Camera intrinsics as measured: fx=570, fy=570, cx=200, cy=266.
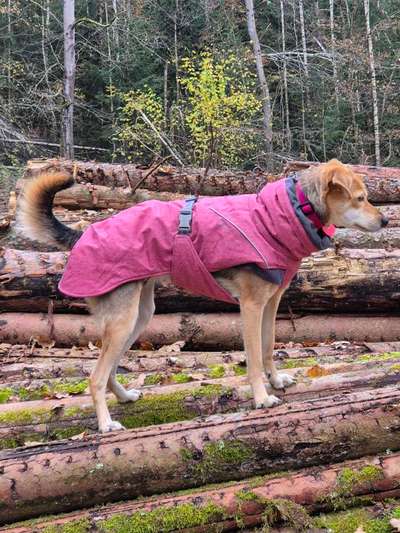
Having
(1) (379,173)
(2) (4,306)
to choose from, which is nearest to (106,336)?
(2) (4,306)

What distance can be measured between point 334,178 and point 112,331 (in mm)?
2041

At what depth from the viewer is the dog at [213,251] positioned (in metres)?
4.24

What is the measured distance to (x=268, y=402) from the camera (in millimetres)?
4227

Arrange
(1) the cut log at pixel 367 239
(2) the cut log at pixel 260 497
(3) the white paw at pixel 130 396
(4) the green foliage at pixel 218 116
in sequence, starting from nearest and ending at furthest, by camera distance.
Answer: (2) the cut log at pixel 260 497, (3) the white paw at pixel 130 396, (1) the cut log at pixel 367 239, (4) the green foliage at pixel 218 116

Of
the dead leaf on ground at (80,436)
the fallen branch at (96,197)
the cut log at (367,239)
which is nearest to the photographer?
the dead leaf on ground at (80,436)

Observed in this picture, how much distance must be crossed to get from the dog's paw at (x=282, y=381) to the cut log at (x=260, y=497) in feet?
3.63

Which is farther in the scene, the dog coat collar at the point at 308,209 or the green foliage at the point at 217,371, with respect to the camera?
the green foliage at the point at 217,371

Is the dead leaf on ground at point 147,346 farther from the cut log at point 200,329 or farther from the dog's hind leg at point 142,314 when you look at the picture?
the dog's hind leg at point 142,314

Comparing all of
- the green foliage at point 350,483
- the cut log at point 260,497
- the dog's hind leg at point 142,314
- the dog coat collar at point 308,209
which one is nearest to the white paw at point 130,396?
the dog's hind leg at point 142,314

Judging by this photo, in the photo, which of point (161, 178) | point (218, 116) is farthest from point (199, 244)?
point (218, 116)

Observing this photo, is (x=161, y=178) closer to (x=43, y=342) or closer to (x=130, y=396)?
(x=43, y=342)

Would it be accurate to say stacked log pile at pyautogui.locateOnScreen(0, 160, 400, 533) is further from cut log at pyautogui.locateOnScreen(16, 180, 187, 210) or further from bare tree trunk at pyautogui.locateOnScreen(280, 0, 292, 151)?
bare tree trunk at pyautogui.locateOnScreen(280, 0, 292, 151)

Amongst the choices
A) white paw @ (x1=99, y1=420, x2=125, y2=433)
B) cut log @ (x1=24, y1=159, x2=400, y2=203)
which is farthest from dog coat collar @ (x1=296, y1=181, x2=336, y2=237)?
cut log @ (x1=24, y1=159, x2=400, y2=203)

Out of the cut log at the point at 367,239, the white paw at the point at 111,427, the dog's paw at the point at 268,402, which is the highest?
the cut log at the point at 367,239
